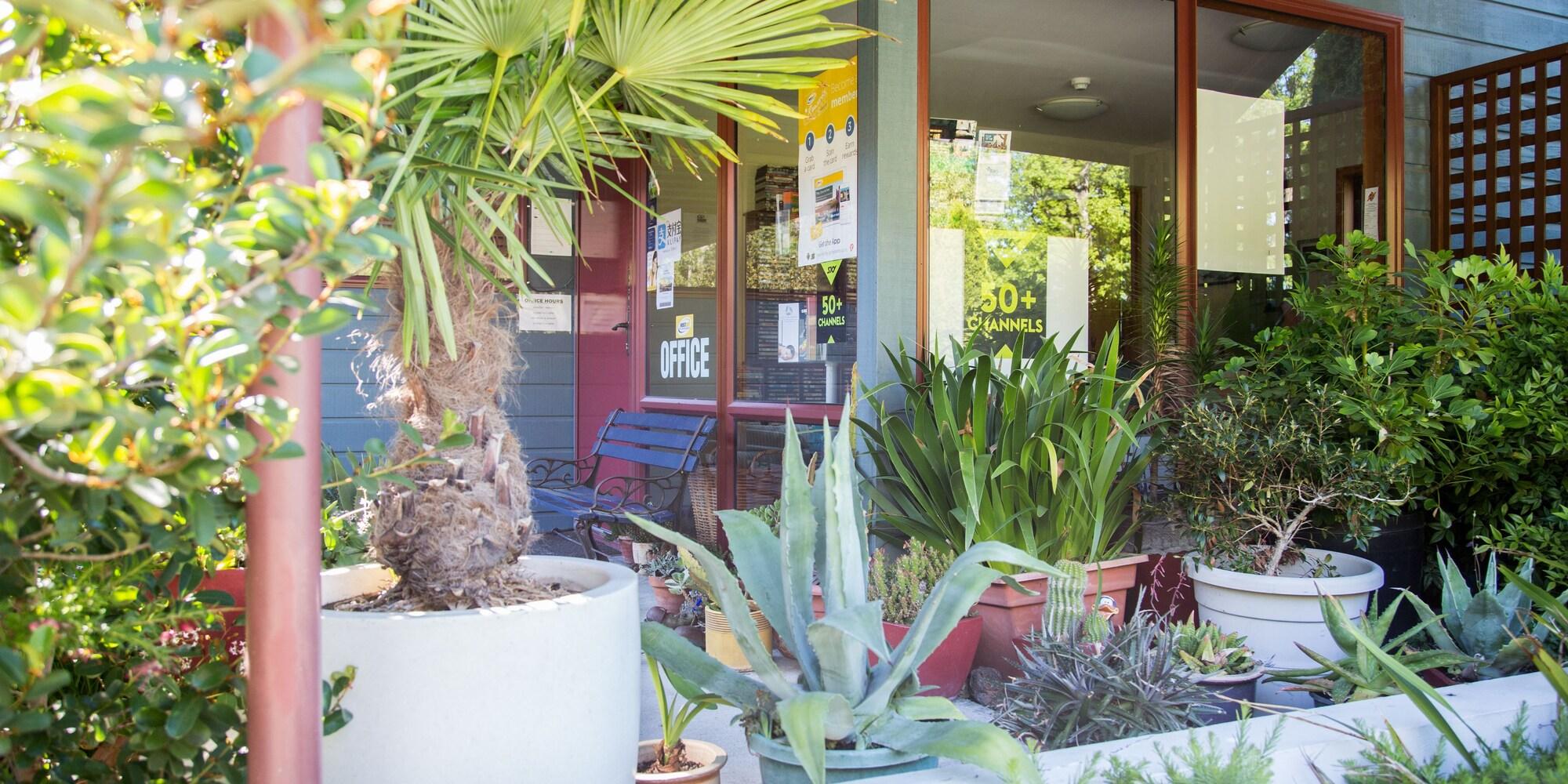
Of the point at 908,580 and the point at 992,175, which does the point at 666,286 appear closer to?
the point at 992,175

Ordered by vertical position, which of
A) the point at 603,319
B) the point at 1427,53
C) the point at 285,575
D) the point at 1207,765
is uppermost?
the point at 1427,53

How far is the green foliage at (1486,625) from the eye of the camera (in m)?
2.10

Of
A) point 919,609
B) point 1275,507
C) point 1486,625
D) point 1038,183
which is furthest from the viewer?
→ point 1038,183

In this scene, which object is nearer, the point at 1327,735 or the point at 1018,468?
the point at 1327,735

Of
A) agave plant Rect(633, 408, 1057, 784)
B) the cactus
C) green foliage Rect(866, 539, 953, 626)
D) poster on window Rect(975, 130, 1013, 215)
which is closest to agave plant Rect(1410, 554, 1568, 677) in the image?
the cactus

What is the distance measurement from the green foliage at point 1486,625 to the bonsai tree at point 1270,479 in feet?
1.85

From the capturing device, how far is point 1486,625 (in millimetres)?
2193

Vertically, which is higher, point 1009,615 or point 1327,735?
point 1327,735

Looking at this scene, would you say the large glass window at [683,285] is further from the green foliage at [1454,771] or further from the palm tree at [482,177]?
the green foliage at [1454,771]

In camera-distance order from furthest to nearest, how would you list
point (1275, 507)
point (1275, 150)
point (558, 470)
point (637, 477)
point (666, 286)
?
point (558, 470) < point (666, 286) < point (637, 477) < point (1275, 150) < point (1275, 507)

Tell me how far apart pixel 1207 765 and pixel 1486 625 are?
4.24 feet

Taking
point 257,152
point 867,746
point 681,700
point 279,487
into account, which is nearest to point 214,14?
point 257,152

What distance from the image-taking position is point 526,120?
1.55 metres

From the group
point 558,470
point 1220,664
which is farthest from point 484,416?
point 558,470
